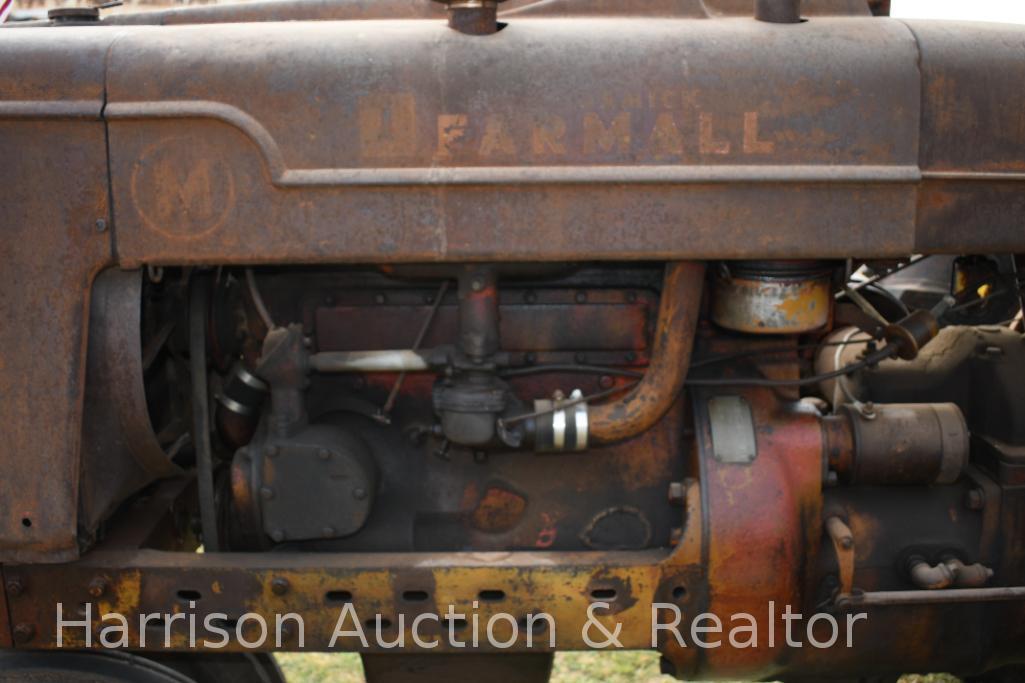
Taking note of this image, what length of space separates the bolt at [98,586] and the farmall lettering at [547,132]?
105 cm

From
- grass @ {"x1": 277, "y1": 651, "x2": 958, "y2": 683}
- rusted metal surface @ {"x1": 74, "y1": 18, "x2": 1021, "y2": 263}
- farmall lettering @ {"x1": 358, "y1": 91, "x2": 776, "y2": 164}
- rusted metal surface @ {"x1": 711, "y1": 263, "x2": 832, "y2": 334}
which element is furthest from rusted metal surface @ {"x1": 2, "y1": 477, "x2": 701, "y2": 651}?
grass @ {"x1": 277, "y1": 651, "x2": 958, "y2": 683}

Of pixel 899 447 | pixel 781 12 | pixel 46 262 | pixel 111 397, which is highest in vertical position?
pixel 781 12

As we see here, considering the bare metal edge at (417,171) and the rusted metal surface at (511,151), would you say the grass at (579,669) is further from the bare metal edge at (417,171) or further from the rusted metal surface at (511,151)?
the bare metal edge at (417,171)

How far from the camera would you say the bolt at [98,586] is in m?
2.27

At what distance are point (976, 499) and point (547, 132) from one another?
1.32 m

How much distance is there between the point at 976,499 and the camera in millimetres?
2480

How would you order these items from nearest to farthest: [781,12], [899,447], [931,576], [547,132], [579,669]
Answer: [547,132] < [781,12] < [931,576] < [899,447] < [579,669]

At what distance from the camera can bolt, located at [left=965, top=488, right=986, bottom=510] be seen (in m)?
2.48

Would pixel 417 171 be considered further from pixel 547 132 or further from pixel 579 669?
pixel 579 669

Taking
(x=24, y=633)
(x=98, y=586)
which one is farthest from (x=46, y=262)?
(x=24, y=633)

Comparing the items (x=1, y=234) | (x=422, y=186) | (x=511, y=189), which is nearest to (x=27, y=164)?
(x=1, y=234)

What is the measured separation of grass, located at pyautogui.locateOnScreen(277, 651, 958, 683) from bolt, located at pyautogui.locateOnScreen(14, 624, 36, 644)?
3.90ft

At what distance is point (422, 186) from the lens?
6.82 feet

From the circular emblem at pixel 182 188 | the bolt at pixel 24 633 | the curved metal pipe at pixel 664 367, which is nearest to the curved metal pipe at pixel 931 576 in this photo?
the curved metal pipe at pixel 664 367
